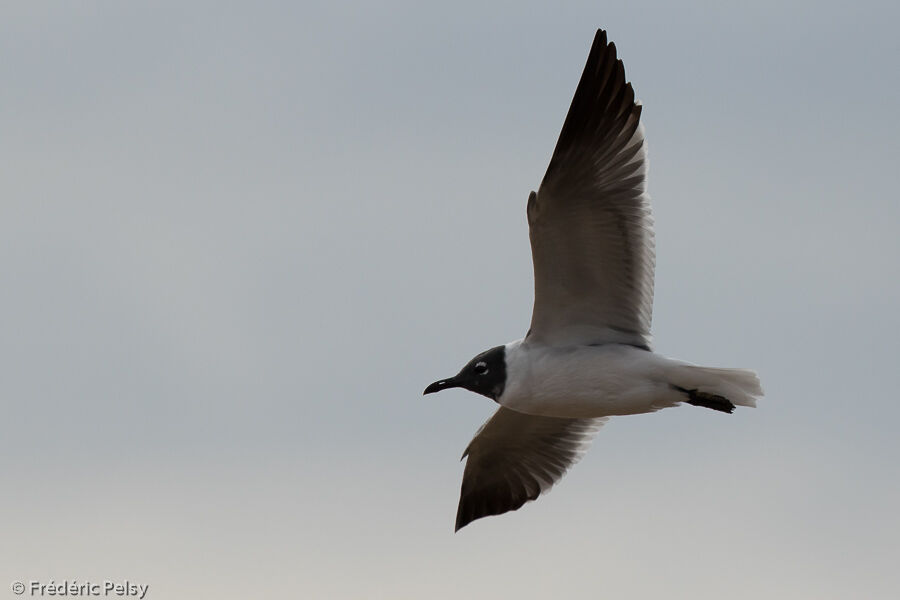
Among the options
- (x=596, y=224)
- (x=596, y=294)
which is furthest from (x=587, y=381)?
(x=596, y=224)

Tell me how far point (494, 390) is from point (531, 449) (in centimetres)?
244

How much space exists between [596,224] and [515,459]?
12.8 feet

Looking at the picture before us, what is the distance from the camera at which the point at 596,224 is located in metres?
12.5

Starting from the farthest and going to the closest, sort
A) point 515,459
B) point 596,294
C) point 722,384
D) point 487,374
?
point 515,459 < point 487,374 < point 596,294 < point 722,384

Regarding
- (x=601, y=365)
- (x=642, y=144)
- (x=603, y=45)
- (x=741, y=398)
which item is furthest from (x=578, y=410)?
(x=603, y=45)

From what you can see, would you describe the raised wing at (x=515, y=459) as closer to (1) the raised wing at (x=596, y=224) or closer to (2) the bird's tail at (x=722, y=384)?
(1) the raised wing at (x=596, y=224)

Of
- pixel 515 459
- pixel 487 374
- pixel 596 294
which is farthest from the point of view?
pixel 515 459

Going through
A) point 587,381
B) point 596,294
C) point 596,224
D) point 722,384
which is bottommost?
point 722,384

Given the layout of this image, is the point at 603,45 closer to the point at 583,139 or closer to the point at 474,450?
the point at 583,139

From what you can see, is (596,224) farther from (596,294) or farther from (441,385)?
(441,385)

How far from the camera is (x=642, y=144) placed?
486 inches

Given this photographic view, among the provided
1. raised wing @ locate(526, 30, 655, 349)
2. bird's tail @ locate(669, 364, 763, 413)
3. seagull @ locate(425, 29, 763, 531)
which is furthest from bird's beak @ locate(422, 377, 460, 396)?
bird's tail @ locate(669, 364, 763, 413)

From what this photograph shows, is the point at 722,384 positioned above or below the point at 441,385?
below

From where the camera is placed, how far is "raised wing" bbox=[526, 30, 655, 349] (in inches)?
479
